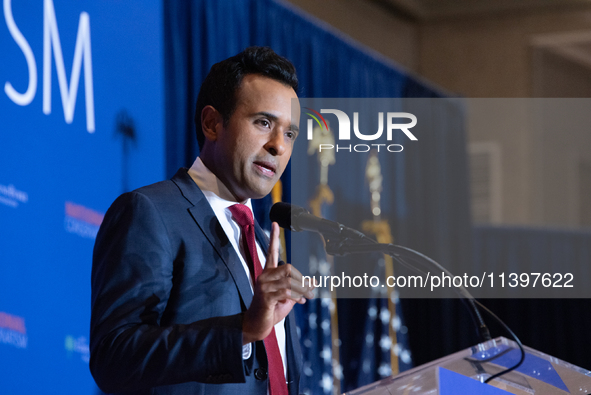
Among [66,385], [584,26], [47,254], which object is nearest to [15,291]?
[47,254]

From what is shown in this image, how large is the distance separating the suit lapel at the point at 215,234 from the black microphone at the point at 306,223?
14cm

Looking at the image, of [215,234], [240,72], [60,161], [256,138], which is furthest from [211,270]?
[60,161]

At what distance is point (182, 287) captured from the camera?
1.10 m

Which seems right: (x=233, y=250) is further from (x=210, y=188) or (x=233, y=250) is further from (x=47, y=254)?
(x=47, y=254)

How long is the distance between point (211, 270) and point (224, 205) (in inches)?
7.4

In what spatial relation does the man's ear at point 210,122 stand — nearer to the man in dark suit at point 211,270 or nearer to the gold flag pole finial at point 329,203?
the man in dark suit at point 211,270

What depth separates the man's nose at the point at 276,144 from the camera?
4.05 ft

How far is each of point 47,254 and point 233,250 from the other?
137 centimetres

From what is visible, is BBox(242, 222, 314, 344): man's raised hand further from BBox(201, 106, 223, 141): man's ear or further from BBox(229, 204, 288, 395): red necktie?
BBox(201, 106, 223, 141): man's ear

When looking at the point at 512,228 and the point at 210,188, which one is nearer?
the point at 210,188

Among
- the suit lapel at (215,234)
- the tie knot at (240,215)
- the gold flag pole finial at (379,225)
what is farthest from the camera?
the gold flag pole finial at (379,225)

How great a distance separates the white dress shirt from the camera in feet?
4.01

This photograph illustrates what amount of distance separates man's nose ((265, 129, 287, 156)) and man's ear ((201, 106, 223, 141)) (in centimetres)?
12

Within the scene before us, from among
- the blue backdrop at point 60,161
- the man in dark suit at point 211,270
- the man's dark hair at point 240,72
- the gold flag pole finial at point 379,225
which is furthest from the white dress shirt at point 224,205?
the gold flag pole finial at point 379,225
